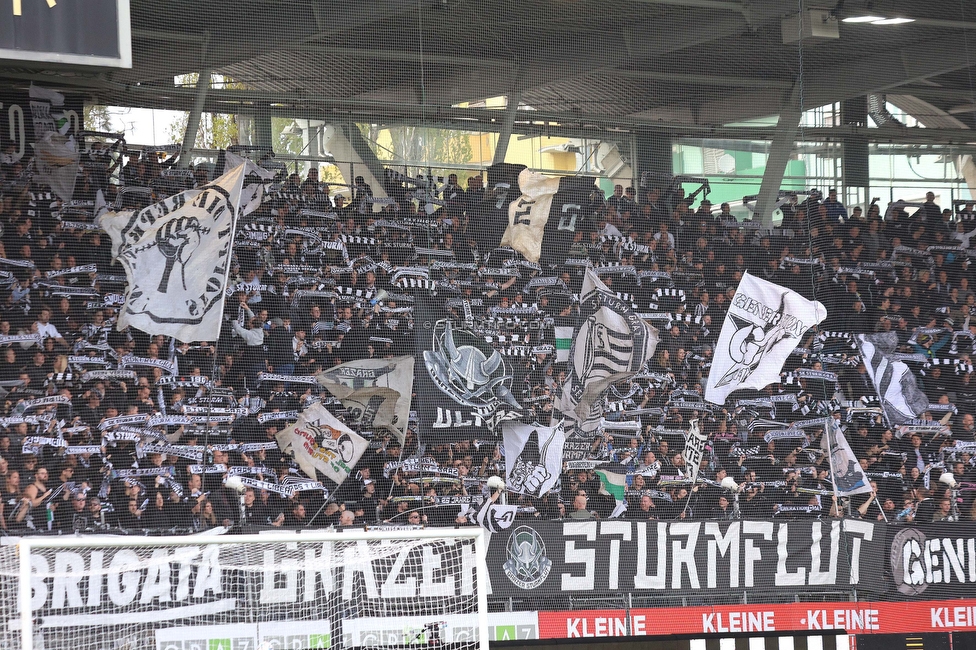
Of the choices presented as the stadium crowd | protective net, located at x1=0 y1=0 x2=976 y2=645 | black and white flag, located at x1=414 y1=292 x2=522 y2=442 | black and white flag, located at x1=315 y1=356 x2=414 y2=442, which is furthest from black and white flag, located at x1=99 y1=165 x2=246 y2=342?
black and white flag, located at x1=414 y1=292 x2=522 y2=442

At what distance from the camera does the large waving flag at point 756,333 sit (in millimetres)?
10461

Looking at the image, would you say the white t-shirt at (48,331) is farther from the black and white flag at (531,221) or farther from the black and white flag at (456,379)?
the black and white flag at (531,221)

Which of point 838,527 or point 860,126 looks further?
point 860,126

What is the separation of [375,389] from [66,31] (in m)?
4.30

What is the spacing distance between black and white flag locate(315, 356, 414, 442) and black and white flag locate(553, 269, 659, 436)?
4.75 ft

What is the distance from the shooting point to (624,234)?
1091 centimetres

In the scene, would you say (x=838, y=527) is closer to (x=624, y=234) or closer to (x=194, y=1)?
(x=624, y=234)

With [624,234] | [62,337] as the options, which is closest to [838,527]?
[624,234]

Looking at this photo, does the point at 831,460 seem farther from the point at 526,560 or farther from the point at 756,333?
the point at 526,560

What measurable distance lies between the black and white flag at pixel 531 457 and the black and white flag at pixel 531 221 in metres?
1.63

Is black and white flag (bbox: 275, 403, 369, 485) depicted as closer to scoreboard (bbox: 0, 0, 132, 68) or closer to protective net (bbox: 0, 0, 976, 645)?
protective net (bbox: 0, 0, 976, 645)

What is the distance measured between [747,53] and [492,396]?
4241 mm

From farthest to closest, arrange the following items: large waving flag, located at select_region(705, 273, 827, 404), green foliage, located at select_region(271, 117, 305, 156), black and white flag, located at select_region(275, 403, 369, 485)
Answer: green foliage, located at select_region(271, 117, 305, 156)
large waving flag, located at select_region(705, 273, 827, 404)
black and white flag, located at select_region(275, 403, 369, 485)

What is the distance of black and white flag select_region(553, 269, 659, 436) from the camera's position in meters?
10.5
